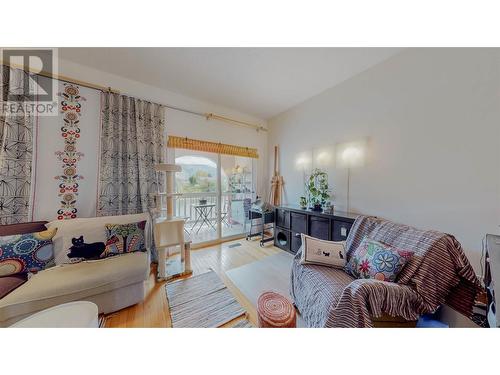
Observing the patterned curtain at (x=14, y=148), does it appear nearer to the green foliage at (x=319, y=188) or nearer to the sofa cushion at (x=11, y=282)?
the sofa cushion at (x=11, y=282)

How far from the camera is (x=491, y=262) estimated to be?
2.82 feet

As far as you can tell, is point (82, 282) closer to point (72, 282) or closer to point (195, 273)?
point (72, 282)

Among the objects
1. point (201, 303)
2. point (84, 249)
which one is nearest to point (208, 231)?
point (201, 303)

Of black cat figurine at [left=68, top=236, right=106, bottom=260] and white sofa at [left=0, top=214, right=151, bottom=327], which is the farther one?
black cat figurine at [left=68, top=236, right=106, bottom=260]

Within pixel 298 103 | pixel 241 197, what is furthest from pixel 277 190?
pixel 298 103

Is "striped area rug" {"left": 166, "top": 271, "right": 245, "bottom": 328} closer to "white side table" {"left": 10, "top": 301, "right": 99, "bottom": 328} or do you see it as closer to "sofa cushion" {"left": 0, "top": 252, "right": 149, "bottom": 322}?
"sofa cushion" {"left": 0, "top": 252, "right": 149, "bottom": 322}

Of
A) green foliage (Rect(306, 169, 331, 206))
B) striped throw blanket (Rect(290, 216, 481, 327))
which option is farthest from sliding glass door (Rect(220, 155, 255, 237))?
striped throw blanket (Rect(290, 216, 481, 327))

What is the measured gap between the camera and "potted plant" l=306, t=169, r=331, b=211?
8.21 ft

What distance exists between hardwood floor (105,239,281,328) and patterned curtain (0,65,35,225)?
1560 mm

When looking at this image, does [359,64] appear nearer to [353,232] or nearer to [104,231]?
[353,232]

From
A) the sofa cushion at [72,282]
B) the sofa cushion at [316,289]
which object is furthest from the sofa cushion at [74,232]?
the sofa cushion at [316,289]
